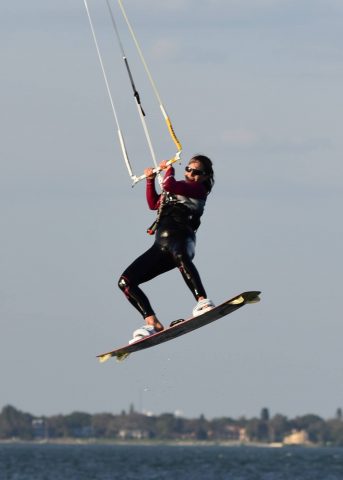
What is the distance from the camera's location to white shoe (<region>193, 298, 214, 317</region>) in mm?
25859

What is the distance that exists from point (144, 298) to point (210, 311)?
137 centimetres

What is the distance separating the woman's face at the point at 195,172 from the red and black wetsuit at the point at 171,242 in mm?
73

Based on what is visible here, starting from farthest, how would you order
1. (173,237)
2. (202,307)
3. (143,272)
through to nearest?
1. (143,272)
2. (173,237)
3. (202,307)

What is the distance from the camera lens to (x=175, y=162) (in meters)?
24.9

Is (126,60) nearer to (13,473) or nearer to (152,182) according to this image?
(152,182)

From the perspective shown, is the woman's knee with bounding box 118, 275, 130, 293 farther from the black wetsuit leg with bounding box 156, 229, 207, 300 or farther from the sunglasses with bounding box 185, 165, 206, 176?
the sunglasses with bounding box 185, 165, 206, 176

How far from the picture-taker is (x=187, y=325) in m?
26.5

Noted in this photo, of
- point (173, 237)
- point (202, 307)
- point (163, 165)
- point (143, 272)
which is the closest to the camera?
point (163, 165)

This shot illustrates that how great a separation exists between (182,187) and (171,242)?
0.98m

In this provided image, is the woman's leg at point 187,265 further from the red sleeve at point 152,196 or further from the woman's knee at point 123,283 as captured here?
the woman's knee at point 123,283

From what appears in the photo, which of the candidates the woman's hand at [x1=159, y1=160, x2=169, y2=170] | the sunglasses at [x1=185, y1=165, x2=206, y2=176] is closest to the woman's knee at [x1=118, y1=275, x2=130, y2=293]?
the sunglasses at [x1=185, y1=165, x2=206, y2=176]

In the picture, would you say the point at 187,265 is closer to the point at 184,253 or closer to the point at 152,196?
the point at 184,253

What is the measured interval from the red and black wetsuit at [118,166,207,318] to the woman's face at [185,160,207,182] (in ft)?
0.24

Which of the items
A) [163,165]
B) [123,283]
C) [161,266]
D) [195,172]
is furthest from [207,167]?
[123,283]
